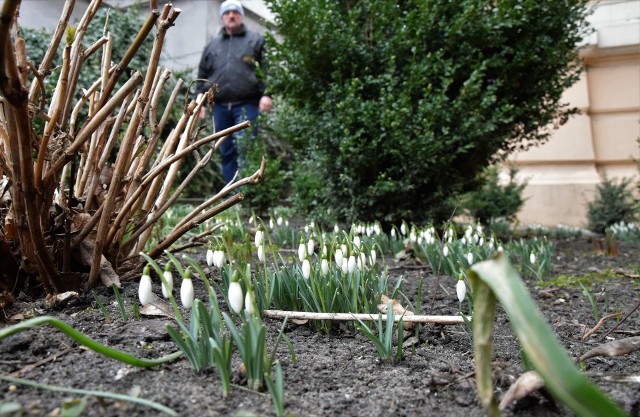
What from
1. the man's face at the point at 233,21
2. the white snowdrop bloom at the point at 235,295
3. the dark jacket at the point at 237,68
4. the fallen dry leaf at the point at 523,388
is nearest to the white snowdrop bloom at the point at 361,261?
the white snowdrop bloom at the point at 235,295

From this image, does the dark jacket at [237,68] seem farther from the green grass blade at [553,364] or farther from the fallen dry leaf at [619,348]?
the green grass blade at [553,364]

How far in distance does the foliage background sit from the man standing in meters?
1.07

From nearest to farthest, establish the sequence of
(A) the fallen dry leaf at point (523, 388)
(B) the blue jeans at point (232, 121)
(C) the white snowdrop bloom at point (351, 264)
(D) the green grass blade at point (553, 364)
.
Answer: (D) the green grass blade at point (553, 364) → (A) the fallen dry leaf at point (523, 388) → (C) the white snowdrop bloom at point (351, 264) → (B) the blue jeans at point (232, 121)

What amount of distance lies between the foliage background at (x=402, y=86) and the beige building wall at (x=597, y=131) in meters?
3.71

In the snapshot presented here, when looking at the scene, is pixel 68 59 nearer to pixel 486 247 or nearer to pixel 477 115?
pixel 486 247

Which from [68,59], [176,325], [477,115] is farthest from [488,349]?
[477,115]

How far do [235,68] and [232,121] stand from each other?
2.27ft

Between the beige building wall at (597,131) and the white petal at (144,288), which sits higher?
the beige building wall at (597,131)

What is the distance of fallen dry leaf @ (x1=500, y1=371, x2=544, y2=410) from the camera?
3.67 ft

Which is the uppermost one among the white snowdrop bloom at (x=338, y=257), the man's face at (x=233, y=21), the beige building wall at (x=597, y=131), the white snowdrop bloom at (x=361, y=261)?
the man's face at (x=233, y=21)

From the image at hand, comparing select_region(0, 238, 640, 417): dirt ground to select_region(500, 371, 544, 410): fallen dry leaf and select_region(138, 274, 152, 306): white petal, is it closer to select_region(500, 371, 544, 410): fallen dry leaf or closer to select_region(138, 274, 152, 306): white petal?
select_region(500, 371, 544, 410): fallen dry leaf

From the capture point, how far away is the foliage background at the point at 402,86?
15.4ft

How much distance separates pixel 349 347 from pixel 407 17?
3801 millimetres

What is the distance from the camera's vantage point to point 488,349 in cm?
95
